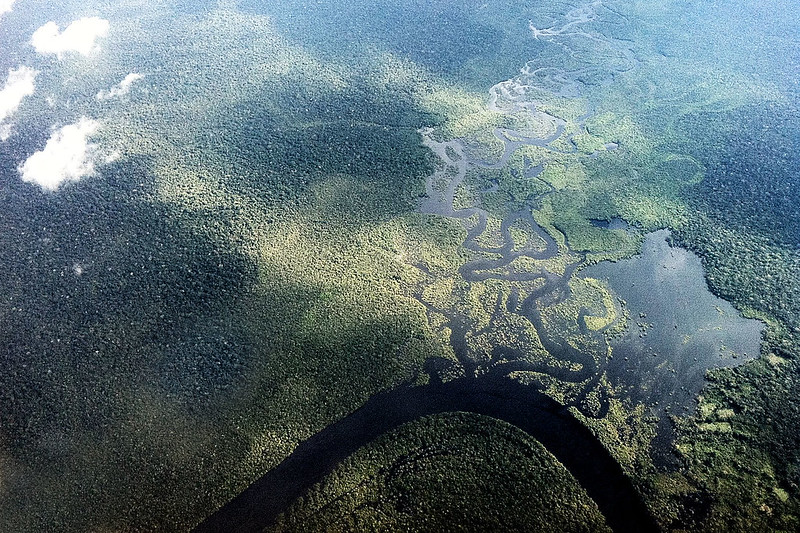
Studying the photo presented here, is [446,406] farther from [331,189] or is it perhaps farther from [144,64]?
[144,64]

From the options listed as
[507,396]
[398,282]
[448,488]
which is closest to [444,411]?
[507,396]

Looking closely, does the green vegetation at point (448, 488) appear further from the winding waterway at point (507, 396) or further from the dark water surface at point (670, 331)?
the dark water surface at point (670, 331)

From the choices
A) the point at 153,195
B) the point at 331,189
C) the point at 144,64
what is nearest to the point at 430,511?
the point at 331,189

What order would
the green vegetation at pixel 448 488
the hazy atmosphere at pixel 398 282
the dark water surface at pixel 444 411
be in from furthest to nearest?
the hazy atmosphere at pixel 398 282 < the dark water surface at pixel 444 411 < the green vegetation at pixel 448 488

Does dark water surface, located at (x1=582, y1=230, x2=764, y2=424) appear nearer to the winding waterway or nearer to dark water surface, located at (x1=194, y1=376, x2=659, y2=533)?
the winding waterway

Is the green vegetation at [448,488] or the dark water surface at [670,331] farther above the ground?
the dark water surface at [670,331]

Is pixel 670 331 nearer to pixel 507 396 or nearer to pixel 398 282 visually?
pixel 507 396

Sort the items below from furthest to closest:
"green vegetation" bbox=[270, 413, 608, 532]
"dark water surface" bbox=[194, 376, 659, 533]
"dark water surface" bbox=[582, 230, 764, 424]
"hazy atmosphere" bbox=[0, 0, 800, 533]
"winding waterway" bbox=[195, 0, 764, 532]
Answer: "dark water surface" bbox=[582, 230, 764, 424]
"hazy atmosphere" bbox=[0, 0, 800, 533]
"winding waterway" bbox=[195, 0, 764, 532]
"dark water surface" bbox=[194, 376, 659, 533]
"green vegetation" bbox=[270, 413, 608, 532]

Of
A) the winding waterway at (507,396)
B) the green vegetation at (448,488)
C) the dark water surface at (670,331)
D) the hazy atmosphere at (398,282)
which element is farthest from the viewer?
the dark water surface at (670,331)

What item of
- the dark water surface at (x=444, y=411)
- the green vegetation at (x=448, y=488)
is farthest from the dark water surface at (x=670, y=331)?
the green vegetation at (x=448, y=488)

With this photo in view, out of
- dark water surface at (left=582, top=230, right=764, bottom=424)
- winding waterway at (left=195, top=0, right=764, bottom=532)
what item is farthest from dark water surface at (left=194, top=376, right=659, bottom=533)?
dark water surface at (left=582, top=230, right=764, bottom=424)

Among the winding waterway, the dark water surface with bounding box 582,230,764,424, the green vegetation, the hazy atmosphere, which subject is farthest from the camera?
the dark water surface with bounding box 582,230,764,424
